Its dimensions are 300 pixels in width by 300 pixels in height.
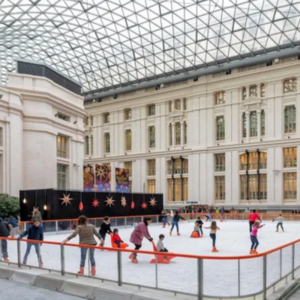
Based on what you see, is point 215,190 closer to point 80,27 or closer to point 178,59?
point 178,59

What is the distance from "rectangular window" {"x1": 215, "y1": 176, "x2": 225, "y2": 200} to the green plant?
33599 mm

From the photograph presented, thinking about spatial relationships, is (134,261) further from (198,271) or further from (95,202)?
(95,202)

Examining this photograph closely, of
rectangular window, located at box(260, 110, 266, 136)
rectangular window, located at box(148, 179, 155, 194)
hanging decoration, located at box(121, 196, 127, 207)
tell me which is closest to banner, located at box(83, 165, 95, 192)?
hanging decoration, located at box(121, 196, 127, 207)

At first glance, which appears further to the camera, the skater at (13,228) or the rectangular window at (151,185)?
the rectangular window at (151,185)

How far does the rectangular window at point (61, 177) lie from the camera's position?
42.4 meters

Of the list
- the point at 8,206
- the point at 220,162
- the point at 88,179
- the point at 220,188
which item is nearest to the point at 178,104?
the point at 220,162

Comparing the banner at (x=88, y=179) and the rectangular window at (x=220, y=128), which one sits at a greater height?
the rectangular window at (x=220, y=128)

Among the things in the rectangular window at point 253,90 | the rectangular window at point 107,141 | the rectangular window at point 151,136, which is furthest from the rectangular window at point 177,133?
the rectangular window at point 107,141

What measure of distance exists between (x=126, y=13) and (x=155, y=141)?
70.3ft

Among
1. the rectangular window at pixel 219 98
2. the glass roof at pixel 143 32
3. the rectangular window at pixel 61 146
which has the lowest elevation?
A: the rectangular window at pixel 61 146

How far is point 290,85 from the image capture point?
55281mm

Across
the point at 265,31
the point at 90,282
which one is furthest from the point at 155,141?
the point at 90,282

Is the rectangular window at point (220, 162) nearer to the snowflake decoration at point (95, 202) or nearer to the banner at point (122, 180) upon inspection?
the banner at point (122, 180)

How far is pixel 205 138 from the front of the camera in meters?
61.2
